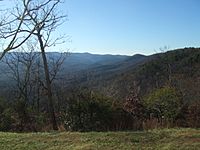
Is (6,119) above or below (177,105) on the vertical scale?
below

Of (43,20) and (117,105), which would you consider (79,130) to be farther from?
(43,20)

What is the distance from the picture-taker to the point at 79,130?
401 inches

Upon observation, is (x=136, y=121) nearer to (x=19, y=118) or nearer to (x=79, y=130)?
(x=79, y=130)

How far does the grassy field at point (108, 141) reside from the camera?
7402 millimetres

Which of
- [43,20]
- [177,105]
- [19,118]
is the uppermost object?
[43,20]

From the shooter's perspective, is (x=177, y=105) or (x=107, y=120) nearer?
(x=107, y=120)

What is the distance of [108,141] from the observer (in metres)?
7.90

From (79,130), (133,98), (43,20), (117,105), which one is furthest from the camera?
(43,20)

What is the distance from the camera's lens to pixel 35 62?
2908 centimetres

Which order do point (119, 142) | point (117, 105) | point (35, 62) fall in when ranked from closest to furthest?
point (119, 142)
point (117, 105)
point (35, 62)

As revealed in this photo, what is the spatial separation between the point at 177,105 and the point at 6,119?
6244 millimetres

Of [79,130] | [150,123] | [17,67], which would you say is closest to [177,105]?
[150,123]

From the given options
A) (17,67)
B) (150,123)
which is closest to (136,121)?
(150,123)

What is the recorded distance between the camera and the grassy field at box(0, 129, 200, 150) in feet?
24.3
